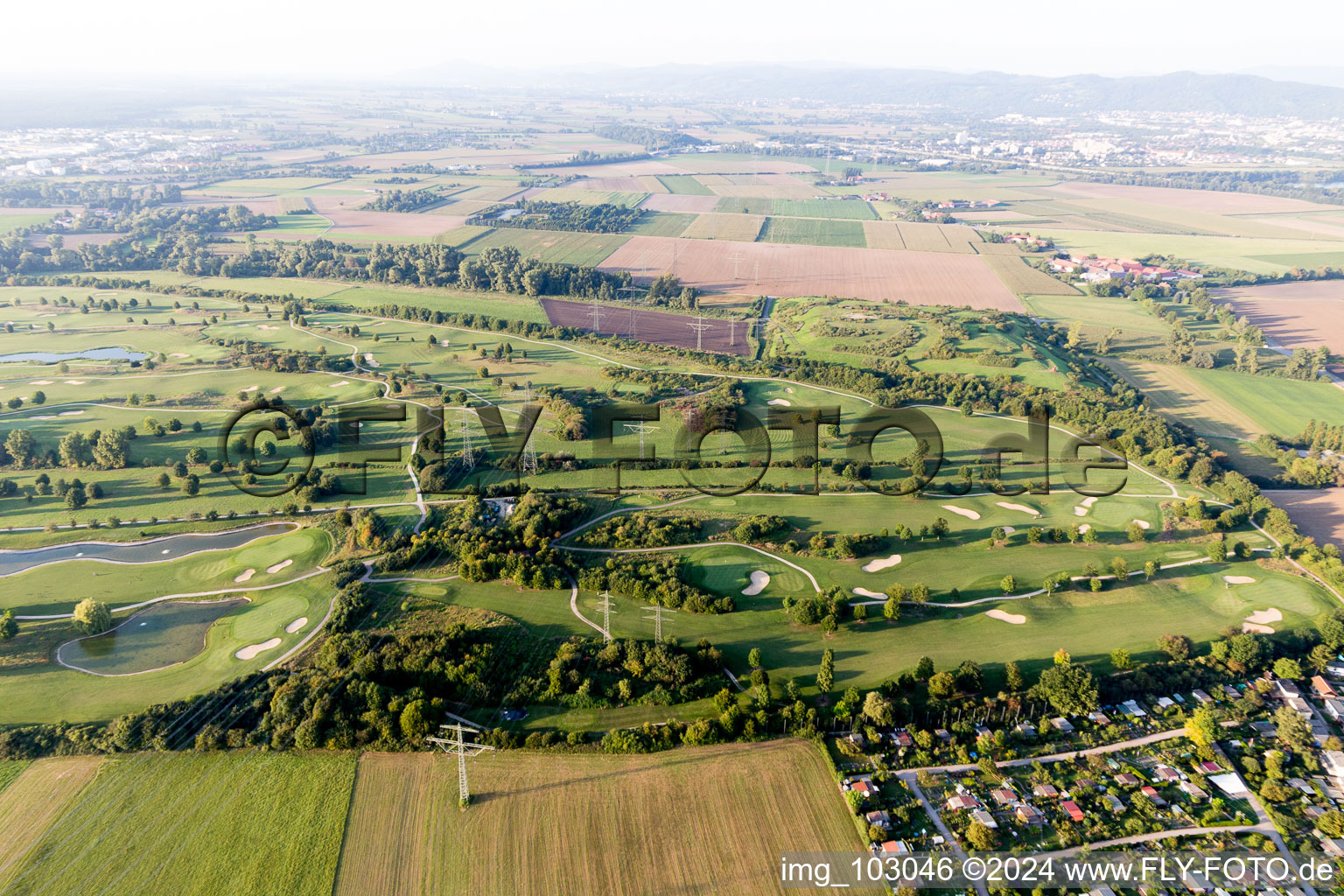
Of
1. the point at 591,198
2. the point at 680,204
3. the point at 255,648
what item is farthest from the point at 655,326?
the point at 591,198

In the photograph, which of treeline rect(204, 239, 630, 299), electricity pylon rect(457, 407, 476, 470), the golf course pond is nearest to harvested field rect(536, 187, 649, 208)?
treeline rect(204, 239, 630, 299)

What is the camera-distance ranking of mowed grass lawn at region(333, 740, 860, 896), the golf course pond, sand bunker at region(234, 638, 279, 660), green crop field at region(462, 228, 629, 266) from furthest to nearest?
green crop field at region(462, 228, 629, 266) → sand bunker at region(234, 638, 279, 660) → the golf course pond → mowed grass lawn at region(333, 740, 860, 896)

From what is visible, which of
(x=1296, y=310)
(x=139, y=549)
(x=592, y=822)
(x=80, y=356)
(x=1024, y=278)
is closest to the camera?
(x=592, y=822)

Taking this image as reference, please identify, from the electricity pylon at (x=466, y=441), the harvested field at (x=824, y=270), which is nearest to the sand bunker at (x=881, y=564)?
the electricity pylon at (x=466, y=441)

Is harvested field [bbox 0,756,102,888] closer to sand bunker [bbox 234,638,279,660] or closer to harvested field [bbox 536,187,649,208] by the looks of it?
sand bunker [bbox 234,638,279,660]

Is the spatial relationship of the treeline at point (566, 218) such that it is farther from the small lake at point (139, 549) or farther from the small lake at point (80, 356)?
the small lake at point (139, 549)

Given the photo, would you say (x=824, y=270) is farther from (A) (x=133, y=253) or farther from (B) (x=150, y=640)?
(A) (x=133, y=253)
